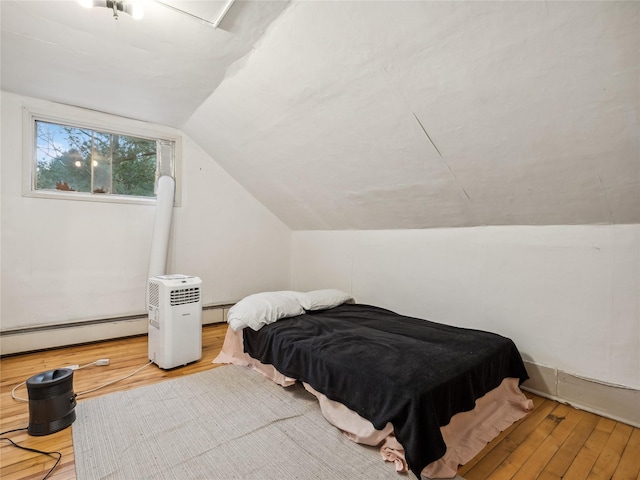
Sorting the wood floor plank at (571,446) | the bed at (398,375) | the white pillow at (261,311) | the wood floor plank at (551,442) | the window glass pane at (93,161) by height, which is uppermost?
the window glass pane at (93,161)

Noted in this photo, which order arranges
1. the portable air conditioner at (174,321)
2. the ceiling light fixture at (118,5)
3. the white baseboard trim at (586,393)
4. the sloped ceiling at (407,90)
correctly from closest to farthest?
the sloped ceiling at (407,90)
the ceiling light fixture at (118,5)
the white baseboard trim at (586,393)
the portable air conditioner at (174,321)

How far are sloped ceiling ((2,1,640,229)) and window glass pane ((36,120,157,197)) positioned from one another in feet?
1.33

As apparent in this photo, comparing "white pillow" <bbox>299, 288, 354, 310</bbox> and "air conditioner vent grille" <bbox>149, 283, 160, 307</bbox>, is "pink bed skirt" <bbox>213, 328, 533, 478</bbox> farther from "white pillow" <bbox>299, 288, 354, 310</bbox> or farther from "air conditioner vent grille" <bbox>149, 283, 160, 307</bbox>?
"air conditioner vent grille" <bbox>149, 283, 160, 307</bbox>

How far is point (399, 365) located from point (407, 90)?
63.2 inches

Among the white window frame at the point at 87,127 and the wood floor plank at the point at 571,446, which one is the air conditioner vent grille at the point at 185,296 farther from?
the wood floor plank at the point at 571,446

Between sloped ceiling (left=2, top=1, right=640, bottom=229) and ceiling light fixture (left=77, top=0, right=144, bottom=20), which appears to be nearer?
sloped ceiling (left=2, top=1, right=640, bottom=229)

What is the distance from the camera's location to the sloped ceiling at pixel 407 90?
4.64ft

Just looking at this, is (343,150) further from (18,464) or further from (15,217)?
(15,217)

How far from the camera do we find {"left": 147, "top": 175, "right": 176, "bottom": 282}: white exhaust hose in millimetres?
3207

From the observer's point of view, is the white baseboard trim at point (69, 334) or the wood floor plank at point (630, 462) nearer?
the wood floor plank at point (630, 462)

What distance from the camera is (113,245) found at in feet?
10.6

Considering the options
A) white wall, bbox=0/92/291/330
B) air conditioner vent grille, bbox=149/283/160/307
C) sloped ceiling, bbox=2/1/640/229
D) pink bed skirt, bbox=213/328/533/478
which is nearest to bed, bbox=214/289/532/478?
pink bed skirt, bbox=213/328/533/478

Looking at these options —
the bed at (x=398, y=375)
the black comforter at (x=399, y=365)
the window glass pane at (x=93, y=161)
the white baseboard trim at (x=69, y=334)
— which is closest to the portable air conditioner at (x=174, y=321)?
the bed at (x=398, y=375)

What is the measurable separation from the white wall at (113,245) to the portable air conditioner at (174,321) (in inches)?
34.8
